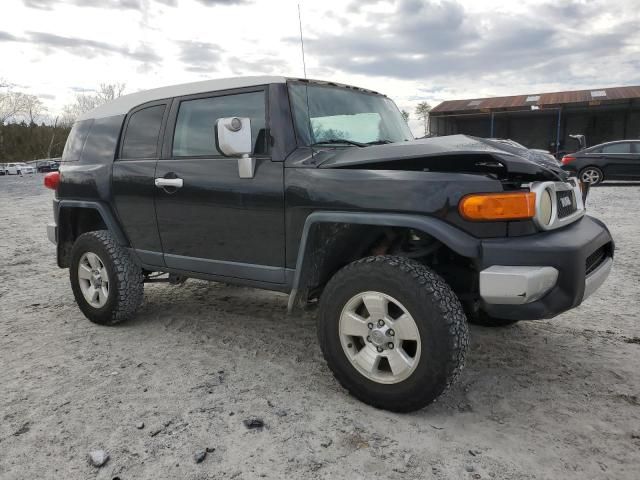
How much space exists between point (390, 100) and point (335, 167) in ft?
5.18

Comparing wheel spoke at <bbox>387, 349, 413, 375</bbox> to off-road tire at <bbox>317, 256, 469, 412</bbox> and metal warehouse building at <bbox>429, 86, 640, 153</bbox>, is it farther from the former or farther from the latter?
metal warehouse building at <bbox>429, 86, 640, 153</bbox>

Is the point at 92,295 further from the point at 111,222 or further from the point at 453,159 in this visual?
the point at 453,159

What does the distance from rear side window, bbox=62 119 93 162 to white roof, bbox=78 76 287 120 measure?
7 centimetres

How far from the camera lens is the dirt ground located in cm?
232

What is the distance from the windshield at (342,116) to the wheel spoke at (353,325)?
1112 millimetres

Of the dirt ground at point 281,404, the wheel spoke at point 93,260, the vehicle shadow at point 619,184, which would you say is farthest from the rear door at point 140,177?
the vehicle shadow at point 619,184

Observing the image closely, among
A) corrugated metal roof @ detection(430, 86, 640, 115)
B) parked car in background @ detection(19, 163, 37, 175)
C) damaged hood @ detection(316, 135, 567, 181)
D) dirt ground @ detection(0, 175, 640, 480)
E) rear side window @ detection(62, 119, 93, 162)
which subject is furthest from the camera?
parked car in background @ detection(19, 163, 37, 175)

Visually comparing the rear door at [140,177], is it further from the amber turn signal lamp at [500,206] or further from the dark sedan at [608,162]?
the dark sedan at [608,162]

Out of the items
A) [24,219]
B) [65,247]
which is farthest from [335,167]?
[24,219]

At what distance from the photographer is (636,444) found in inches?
95.3

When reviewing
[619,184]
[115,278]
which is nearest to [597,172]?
[619,184]

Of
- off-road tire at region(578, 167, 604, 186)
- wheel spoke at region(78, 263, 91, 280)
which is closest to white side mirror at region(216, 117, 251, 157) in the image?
wheel spoke at region(78, 263, 91, 280)

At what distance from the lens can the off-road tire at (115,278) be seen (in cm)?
398

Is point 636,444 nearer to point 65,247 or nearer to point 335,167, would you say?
point 335,167
